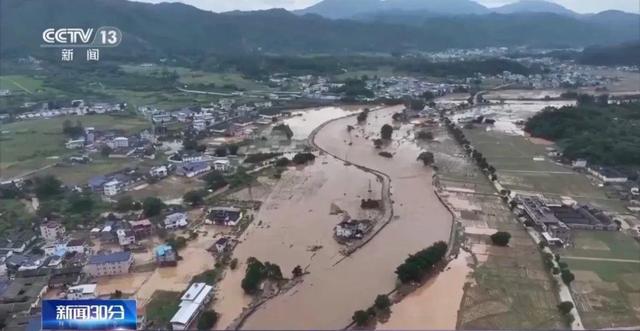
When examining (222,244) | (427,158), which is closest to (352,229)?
(222,244)

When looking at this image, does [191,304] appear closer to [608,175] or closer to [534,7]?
[608,175]

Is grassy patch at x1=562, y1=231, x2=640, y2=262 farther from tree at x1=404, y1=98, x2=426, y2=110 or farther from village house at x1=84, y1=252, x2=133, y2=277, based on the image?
tree at x1=404, y1=98, x2=426, y2=110

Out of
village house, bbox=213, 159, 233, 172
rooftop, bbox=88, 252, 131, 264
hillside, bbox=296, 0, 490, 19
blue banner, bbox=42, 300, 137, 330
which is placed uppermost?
hillside, bbox=296, 0, 490, 19

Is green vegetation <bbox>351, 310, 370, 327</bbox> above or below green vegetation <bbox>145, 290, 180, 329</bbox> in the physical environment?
above

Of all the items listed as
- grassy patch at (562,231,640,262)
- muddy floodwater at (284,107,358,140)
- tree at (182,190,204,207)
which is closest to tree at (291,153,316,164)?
muddy floodwater at (284,107,358,140)

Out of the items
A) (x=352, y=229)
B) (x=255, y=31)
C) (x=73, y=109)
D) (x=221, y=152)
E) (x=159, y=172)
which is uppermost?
(x=255, y=31)

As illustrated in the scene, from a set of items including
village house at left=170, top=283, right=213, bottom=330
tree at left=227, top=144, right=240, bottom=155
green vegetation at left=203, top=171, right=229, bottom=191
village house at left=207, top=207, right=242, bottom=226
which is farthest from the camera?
tree at left=227, top=144, right=240, bottom=155

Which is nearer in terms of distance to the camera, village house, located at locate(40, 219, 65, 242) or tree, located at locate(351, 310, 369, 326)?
tree, located at locate(351, 310, 369, 326)

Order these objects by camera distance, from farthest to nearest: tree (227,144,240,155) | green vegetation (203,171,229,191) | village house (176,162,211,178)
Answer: tree (227,144,240,155) → village house (176,162,211,178) → green vegetation (203,171,229,191)
